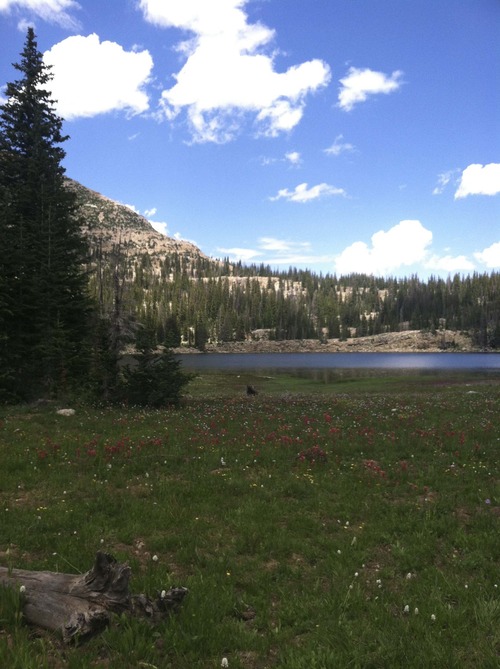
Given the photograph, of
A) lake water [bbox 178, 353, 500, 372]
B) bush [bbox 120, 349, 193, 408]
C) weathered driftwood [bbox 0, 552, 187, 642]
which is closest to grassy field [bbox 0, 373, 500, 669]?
weathered driftwood [bbox 0, 552, 187, 642]

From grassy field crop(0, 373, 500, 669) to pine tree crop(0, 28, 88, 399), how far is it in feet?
33.3

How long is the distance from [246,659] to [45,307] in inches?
1109

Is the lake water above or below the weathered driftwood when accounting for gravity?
below

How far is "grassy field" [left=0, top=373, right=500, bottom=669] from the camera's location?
5.75m

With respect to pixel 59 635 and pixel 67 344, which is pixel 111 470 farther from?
pixel 67 344

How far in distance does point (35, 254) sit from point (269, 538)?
28697 millimetres

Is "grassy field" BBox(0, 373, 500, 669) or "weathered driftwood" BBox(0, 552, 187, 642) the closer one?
"weathered driftwood" BBox(0, 552, 187, 642)

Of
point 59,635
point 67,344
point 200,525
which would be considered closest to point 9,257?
point 67,344

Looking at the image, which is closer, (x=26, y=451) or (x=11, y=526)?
(x=11, y=526)

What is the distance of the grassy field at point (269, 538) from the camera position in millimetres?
5750

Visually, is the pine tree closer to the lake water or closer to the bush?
the bush

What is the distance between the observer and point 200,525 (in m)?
10.1

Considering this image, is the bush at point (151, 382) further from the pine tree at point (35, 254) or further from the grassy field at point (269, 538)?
the grassy field at point (269, 538)

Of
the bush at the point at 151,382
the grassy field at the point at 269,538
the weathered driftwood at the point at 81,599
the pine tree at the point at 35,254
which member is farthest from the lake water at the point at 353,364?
the weathered driftwood at the point at 81,599
